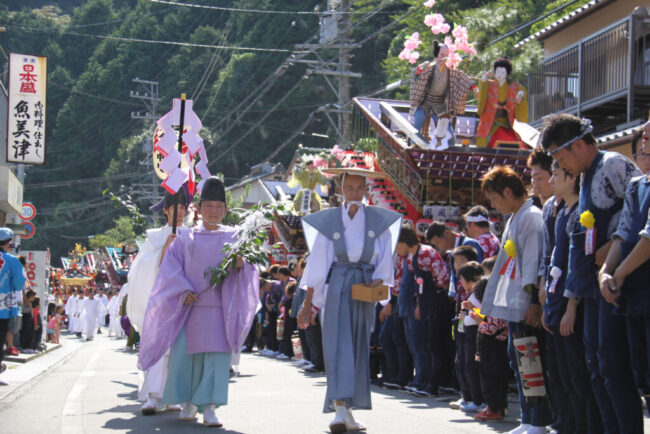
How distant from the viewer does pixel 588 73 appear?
714 inches

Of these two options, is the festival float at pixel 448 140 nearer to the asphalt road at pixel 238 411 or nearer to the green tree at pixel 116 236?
the asphalt road at pixel 238 411

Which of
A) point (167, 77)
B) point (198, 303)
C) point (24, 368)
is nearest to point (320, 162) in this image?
point (24, 368)

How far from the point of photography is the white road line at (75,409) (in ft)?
23.4

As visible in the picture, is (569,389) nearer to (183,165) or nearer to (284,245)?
(183,165)

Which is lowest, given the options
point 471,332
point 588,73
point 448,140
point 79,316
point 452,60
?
point 79,316

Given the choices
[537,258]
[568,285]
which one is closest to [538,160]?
[537,258]

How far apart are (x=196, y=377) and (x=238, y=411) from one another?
29.3 inches

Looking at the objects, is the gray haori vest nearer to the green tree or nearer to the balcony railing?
the balcony railing

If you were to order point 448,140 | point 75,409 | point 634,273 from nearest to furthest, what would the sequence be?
point 634,273
point 75,409
point 448,140

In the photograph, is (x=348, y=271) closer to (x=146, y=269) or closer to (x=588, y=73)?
(x=146, y=269)

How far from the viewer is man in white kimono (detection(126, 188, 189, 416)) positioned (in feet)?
27.3

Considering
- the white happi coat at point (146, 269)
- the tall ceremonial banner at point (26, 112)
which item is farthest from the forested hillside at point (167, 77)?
the white happi coat at point (146, 269)

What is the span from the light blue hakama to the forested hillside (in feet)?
72.5

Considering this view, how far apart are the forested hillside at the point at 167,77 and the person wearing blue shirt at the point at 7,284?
798 inches
